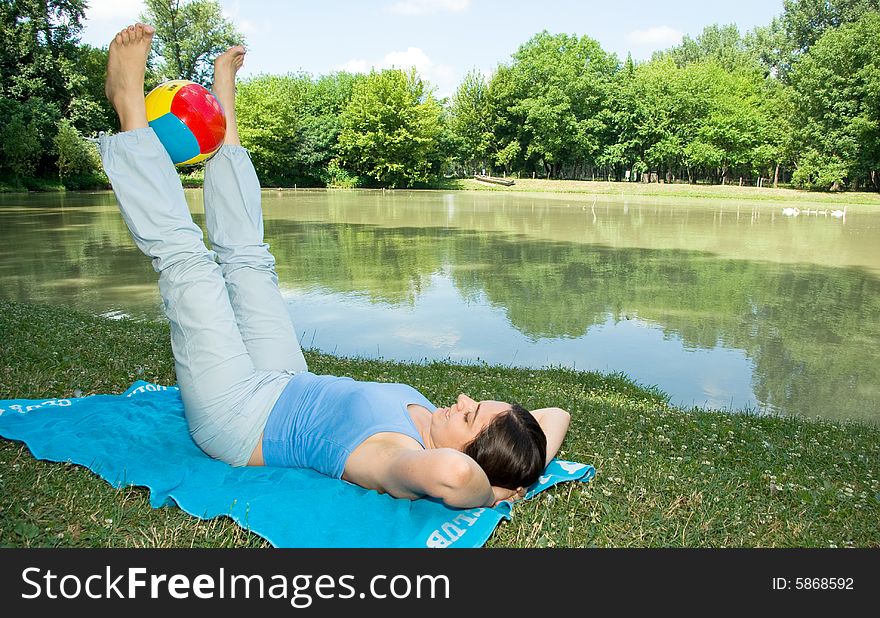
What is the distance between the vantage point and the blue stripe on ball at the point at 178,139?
14.8 feet

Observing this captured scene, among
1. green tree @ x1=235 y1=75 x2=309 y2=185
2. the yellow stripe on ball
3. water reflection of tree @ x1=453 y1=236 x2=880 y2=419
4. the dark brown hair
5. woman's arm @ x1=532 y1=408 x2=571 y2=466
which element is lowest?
water reflection of tree @ x1=453 y1=236 x2=880 y2=419

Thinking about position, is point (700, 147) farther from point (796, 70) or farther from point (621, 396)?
point (621, 396)

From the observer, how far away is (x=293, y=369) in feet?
13.2

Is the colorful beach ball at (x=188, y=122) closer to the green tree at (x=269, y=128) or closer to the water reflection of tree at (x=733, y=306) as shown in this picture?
the water reflection of tree at (x=733, y=306)

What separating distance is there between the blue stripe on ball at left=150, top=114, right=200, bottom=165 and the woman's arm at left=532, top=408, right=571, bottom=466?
114 inches

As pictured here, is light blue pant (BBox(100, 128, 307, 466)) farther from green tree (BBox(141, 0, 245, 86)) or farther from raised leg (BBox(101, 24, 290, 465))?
green tree (BBox(141, 0, 245, 86))

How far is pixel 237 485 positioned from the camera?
3.29 meters

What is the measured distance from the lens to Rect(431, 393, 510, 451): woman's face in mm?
3137

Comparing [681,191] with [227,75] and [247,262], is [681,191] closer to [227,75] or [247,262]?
[227,75]

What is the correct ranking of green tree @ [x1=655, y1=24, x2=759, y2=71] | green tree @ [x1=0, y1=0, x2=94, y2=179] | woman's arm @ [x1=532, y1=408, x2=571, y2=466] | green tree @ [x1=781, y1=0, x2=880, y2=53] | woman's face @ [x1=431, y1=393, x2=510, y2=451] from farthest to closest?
green tree @ [x1=655, y1=24, x2=759, y2=71]
green tree @ [x1=781, y1=0, x2=880, y2=53]
green tree @ [x1=0, y1=0, x2=94, y2=179]
woman's arm @ [x1=532, y1=408, x2=571, y2=466]
woman's face @ [x1=431, y1=393, x2=510, y2=451]

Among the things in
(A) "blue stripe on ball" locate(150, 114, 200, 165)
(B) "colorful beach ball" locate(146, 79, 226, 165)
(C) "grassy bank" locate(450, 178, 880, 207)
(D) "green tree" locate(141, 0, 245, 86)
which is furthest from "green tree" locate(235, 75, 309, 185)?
(A) "blue stripe on ball" locate(150, 114, 200, 165)

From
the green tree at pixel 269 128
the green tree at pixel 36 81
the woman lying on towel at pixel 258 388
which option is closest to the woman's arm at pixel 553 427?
the woman lying on towel at pixel 258 388

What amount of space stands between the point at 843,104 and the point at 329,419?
5954 cm
